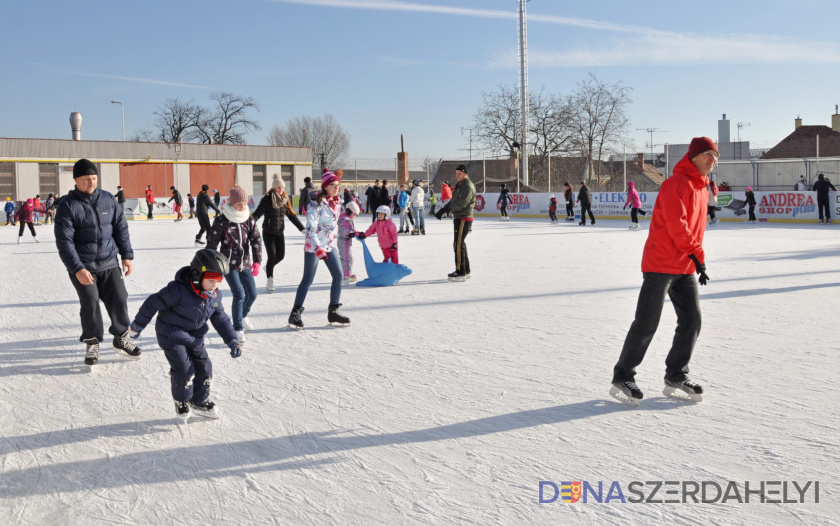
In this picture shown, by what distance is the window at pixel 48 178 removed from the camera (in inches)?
1622

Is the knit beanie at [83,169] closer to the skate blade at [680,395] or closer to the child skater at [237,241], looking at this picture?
the child skater at [237,241]

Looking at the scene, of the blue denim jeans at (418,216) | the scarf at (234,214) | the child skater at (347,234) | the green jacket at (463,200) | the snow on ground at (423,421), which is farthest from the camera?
the blue denim jeans at (418,216)

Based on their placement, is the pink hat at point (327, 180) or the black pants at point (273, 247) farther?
the black pants at point (273, 247)

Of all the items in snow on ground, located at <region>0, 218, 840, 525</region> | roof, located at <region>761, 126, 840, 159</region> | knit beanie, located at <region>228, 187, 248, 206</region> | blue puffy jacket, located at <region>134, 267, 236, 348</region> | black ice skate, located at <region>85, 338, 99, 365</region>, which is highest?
roof, located at <region>761, 126, 840, 159</region>

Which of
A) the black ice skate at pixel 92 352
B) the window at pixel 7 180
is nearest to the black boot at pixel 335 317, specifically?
the black ice skate at pixel 92 352

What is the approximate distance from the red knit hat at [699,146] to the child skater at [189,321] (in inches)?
103

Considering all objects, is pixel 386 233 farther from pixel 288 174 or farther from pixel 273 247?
pixel 288 174

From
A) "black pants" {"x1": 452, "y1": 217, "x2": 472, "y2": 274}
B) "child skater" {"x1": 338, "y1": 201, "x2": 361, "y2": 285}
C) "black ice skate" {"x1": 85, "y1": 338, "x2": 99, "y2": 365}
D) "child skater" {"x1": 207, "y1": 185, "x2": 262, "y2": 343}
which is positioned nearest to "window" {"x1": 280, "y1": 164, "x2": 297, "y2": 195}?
"child skater" {"x1": 338, "y1": 201, "x2": 361, "y2": 285}

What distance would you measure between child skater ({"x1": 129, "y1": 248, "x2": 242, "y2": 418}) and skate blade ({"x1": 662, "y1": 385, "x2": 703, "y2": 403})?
2.60 meters

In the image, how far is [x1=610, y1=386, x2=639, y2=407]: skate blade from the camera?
4.13 metres

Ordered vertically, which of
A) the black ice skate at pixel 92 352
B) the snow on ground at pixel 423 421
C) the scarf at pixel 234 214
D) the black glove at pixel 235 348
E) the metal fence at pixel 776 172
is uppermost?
the metal fence at pixel 776 172

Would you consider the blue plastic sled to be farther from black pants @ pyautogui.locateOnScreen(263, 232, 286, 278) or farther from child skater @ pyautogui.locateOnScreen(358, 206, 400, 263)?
black pants @ pyautogui.locateOnScreen(263, 232, 286, 278)

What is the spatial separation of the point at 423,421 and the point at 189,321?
4.46ft

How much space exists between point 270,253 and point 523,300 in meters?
3.11
